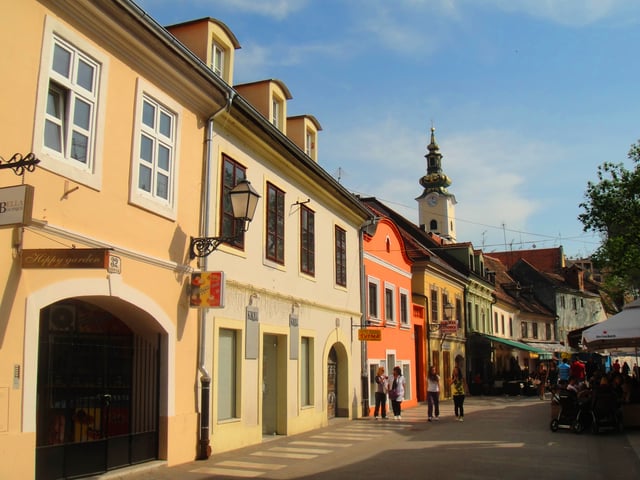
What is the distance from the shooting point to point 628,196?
1115 inches

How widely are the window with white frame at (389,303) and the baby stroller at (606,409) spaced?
32.4 feet

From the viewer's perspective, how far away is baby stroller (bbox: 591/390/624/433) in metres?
15.2

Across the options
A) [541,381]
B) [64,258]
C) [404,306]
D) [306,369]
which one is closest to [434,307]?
[404,306]

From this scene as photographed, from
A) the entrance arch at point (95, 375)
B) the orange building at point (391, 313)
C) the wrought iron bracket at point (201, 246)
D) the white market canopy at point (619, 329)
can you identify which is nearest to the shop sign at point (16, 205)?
the entrance arch at point (95, 375)

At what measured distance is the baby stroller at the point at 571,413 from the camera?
15.5m

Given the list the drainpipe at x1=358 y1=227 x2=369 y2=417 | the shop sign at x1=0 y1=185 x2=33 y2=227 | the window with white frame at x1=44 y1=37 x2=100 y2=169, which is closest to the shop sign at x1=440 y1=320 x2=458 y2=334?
the drainpipe at x1=358 y1=227 x2=369 y2=417

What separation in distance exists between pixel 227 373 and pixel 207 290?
2.50 m

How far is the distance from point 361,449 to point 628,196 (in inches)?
804

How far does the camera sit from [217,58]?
533 inches

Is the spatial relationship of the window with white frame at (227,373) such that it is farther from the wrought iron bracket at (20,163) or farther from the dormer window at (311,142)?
the dormer window at (311,142)

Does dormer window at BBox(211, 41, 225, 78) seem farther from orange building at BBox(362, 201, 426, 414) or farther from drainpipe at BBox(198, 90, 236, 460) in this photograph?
orange building at BBox(362, 201, 426, 414)

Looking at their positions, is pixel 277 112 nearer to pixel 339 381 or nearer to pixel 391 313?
pixel 339 381

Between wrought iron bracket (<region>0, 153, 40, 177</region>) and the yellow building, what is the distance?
0.05 metres

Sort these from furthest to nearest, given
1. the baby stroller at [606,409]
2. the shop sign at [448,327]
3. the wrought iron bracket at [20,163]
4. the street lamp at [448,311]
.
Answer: the street lamp at [448,311], the shop sign at [448,327], the baby stroller at [606,409], the wrought iron bracket at [20,163]
